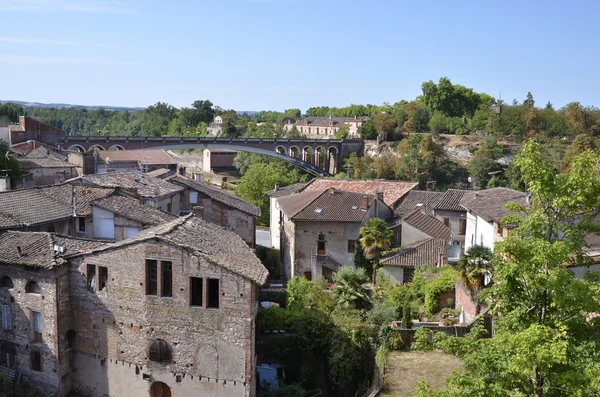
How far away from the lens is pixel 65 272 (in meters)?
23.7

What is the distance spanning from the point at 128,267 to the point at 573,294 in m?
15.9

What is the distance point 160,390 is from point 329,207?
20813mm

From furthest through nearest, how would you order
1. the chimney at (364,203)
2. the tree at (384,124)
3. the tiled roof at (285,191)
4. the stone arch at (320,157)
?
1. the tree at (384,124)
2. the stone arch at (320,157)
3. the tiled roof at (285,191)
4. the chimney at (364,203)

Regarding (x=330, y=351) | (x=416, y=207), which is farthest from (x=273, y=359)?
(x=416, y=207)

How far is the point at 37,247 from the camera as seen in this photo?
2383 centimetres

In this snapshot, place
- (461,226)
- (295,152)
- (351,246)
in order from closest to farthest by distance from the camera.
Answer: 1. (351,246)
2. (461,226)
3. (295,152)

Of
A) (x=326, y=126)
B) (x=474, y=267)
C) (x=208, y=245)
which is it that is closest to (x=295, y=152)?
(x=326, y=126)

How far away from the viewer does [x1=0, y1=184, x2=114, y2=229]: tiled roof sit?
27.6 meters

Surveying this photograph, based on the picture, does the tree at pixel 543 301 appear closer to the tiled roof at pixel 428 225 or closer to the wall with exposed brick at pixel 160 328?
the wall with exposed brick at pixel 160 328

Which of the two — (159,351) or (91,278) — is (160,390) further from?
(91,278)

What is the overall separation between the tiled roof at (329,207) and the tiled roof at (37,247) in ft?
59.2

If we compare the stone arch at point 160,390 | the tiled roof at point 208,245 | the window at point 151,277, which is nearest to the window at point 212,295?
the tiled roof at point 208,245

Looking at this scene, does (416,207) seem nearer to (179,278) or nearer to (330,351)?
(330,351)

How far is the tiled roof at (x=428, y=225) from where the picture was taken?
42656mm
